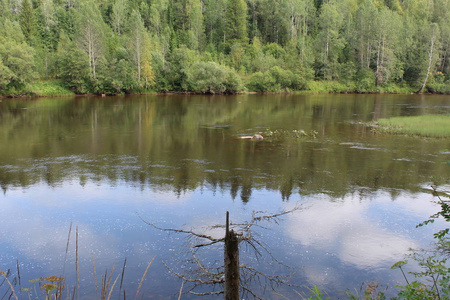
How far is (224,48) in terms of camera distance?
94500mm

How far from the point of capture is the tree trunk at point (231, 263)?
5.42 meters

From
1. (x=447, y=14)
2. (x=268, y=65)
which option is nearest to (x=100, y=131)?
(x=268, y=65)

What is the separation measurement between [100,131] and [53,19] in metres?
74.4

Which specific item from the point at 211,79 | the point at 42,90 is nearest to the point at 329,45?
the point at 211,79

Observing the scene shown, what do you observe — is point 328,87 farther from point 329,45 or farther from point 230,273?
point 230,273

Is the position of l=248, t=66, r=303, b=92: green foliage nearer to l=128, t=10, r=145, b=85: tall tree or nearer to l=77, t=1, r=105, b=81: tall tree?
l=128, t=10, r=145, b=85: tall tree

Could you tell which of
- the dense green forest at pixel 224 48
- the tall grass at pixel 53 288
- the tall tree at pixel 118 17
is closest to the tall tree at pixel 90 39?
the dense green forest at pixel 224 48

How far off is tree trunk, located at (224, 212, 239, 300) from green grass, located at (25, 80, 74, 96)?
60.6 m

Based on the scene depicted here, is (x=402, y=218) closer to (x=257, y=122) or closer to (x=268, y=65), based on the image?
(x=257, y=122)

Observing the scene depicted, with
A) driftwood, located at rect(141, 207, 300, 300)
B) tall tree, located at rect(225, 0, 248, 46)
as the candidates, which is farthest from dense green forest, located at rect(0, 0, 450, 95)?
driftwood, located at rect(141, 207, 300, 300)

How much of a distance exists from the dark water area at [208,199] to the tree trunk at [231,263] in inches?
103

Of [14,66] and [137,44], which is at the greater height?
[137,44]

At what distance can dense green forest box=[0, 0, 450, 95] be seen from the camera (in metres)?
64.8

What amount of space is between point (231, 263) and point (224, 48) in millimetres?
93280
